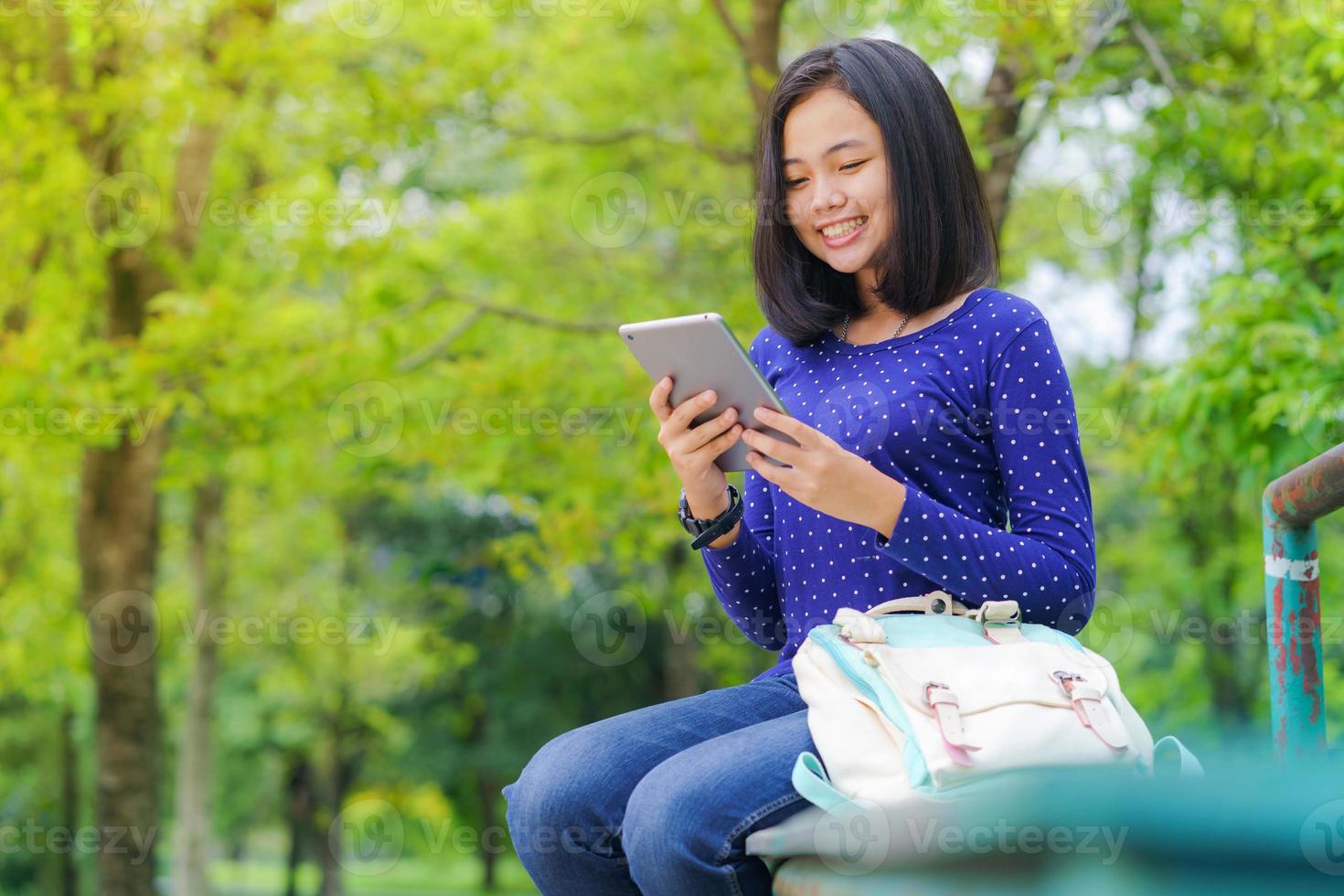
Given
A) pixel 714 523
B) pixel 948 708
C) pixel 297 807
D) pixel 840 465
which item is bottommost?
pixel 297 807

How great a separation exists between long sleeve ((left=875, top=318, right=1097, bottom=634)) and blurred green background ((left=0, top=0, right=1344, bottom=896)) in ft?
0.87

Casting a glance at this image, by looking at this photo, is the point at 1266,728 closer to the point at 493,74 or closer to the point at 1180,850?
the point at 1180,850

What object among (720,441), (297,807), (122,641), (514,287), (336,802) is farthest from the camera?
(297,807)

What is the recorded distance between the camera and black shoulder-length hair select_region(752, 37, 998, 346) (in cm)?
199

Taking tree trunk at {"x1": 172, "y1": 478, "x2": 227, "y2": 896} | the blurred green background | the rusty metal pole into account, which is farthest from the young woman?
tree trunk at {"x1": 172, "y1": 478, "x2": 227, "y2": 896}

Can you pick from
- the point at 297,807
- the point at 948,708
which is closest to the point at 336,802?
the point at 297,807

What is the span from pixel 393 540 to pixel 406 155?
6.51m

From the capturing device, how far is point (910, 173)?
6.53 ft

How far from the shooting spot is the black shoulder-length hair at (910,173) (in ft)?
6.51

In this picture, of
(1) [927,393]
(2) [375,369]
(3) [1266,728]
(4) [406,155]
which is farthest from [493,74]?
(3) [1266,728]

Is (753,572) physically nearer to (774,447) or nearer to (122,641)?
(774,447)

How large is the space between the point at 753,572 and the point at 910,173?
2.13ft

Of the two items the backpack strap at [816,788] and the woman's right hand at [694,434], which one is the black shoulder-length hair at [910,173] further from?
the backpack strap at [816,788]

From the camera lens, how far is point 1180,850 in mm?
859
